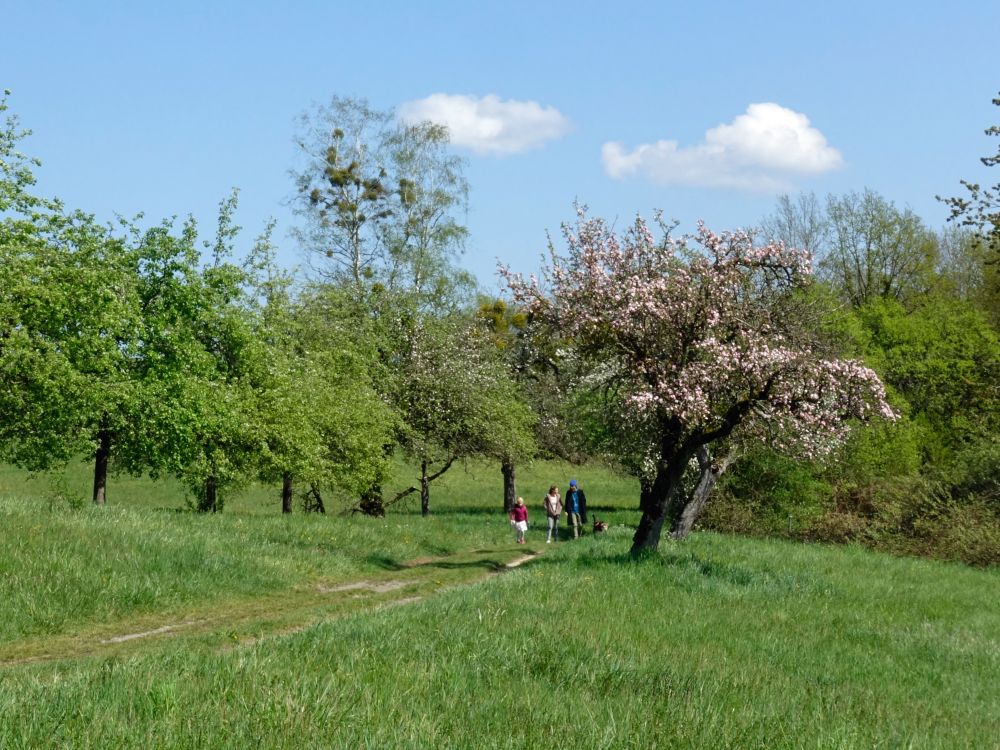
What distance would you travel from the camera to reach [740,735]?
23.5ft

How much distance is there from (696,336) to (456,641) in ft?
42.3

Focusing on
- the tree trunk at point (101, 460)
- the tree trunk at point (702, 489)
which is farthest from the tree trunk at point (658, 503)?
the tree trunk at point (101, 460)

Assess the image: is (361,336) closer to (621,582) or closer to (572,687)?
(621,582)

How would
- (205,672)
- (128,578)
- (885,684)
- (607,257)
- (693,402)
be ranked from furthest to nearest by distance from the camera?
(607,257)
(693,402)
(128,578)
(885,684)
(205,672)

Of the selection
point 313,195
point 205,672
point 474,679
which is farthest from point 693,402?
point 313,195

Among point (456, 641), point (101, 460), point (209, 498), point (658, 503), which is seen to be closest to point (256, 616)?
point (456, 641)

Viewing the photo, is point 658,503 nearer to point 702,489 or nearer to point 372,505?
point 702,489

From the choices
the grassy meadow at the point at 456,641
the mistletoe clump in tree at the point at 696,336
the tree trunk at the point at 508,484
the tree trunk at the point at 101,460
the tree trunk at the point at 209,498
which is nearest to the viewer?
the grassy meadow at the point at 456,641

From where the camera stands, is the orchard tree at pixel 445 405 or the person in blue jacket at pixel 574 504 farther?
the orchard tree at pixel 445 405

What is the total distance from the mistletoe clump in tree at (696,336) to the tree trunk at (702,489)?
4.79 metres

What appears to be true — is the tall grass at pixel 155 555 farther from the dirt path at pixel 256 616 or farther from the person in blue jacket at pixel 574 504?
the person in blue jacket at pixel 574 504

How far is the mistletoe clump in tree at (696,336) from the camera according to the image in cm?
Result: 2061

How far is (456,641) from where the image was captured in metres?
10.0

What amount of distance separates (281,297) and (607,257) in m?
14.8
